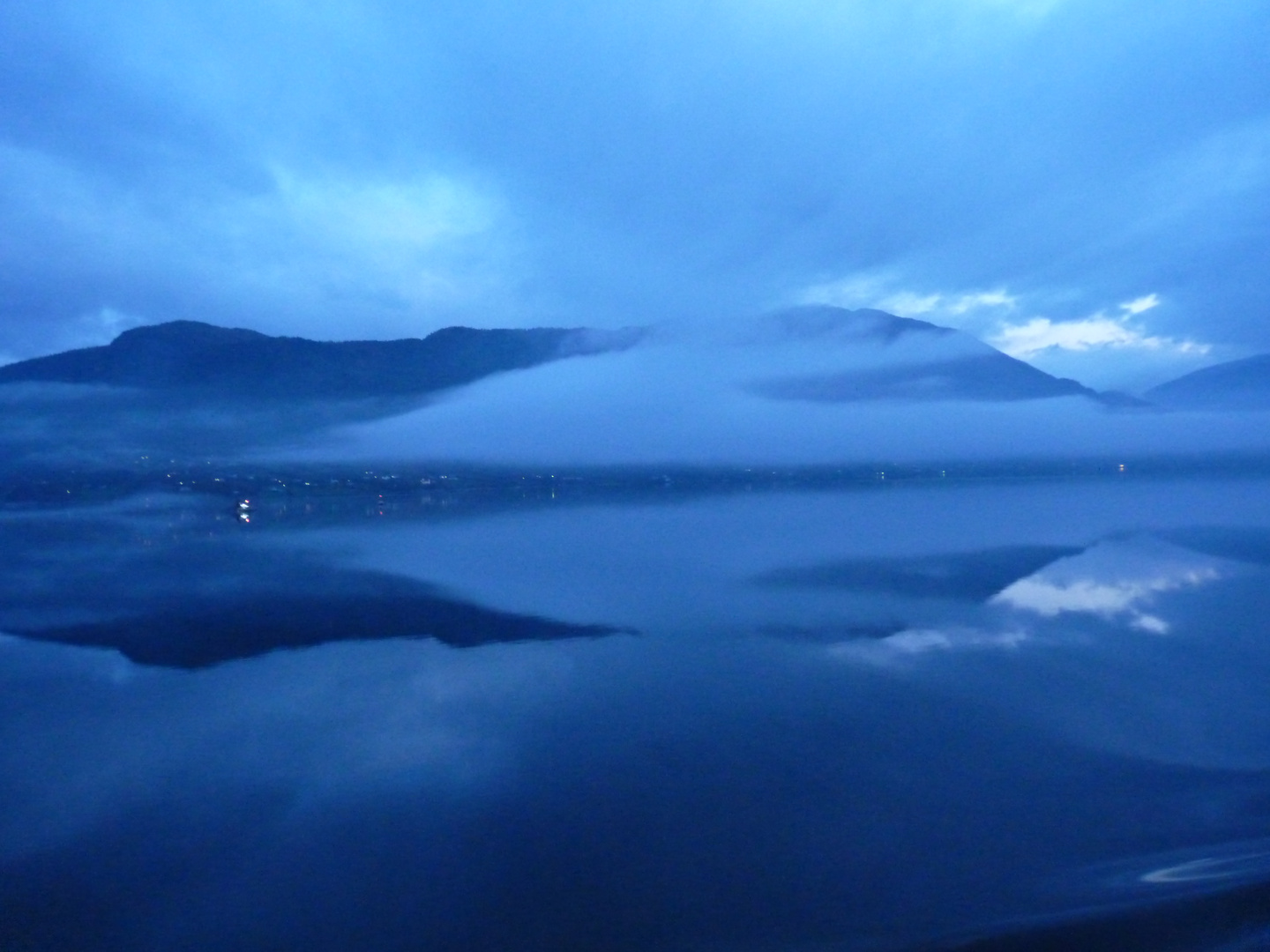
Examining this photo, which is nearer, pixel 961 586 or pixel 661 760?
pixel 661 760

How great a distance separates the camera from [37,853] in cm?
520

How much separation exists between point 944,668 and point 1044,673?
3.00 ft

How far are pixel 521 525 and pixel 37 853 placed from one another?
22.2 metres

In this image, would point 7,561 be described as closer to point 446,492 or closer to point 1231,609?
point 1231,609

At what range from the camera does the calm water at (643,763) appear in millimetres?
4438

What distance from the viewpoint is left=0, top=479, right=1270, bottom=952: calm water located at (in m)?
4.44

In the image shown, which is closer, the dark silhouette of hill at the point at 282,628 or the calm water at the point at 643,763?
the calm water at the point at 643,763

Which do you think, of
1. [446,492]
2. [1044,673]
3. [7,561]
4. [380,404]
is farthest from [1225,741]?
[380,404]

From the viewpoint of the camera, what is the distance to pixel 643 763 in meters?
6.46

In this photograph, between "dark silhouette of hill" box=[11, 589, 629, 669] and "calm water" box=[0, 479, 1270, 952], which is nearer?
"calm water" box=[0, 479, 1270, 952]

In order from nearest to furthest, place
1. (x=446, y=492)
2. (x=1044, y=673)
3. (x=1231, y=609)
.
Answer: (x=1044, y=673) → (x=1231, y=609) → (x=446, y=492)

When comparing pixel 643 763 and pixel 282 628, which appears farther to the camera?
pixel 282 628

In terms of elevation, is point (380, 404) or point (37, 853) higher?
point (380, 404)

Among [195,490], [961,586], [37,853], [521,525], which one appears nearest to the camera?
[37,853]
